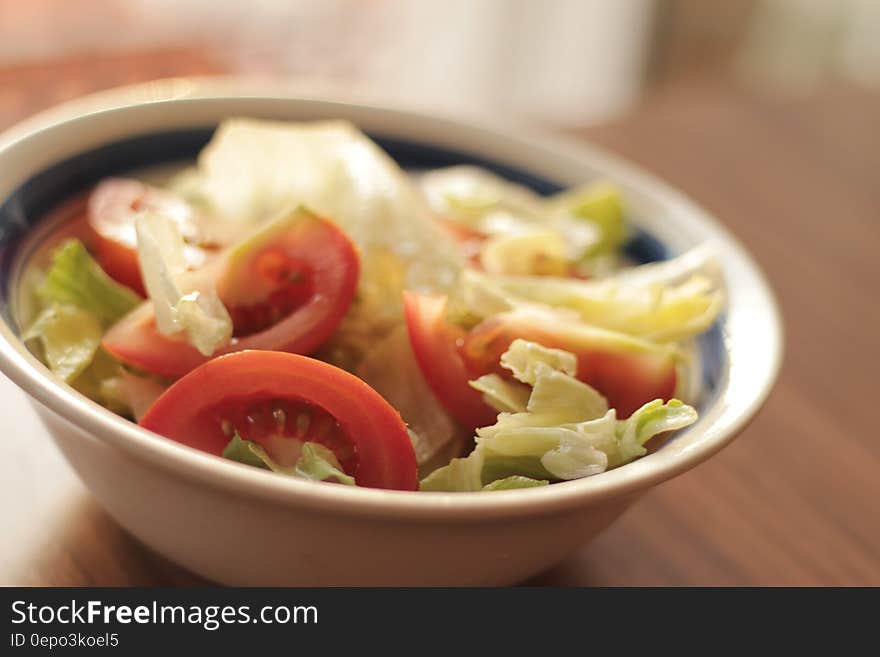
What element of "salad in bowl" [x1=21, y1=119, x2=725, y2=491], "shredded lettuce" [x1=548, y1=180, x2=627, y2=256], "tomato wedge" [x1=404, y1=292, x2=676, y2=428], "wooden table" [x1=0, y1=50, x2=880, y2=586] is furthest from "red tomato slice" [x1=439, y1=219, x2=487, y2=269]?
"wooden table" [x1=0, y1=50, x2=880, y2=586]

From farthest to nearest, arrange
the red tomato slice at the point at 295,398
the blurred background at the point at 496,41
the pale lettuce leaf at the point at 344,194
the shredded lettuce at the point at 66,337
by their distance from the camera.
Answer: the blurred background at the point at 496,41, the pale lettuce leaf at the point at 344,194, the shredded lettuce at the point at 66,337, the red tomato slice at the point at 295,398

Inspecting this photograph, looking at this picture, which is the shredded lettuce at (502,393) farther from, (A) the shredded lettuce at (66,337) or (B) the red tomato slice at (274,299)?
Result: (A) the shredded lettuce at (66,337)

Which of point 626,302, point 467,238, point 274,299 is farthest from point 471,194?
point 274,299

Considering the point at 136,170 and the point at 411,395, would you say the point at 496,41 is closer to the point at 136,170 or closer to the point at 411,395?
the point at 136,170

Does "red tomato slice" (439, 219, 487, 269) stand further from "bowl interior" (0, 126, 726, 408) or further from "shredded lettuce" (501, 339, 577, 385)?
"shredded lettuce" (501, 339, 577, 385)

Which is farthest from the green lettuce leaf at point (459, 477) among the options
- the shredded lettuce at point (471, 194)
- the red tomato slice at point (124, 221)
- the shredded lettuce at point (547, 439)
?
the shredded lettuce at point (471, 194)


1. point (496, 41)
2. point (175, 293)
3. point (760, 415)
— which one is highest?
point (175, 293)
